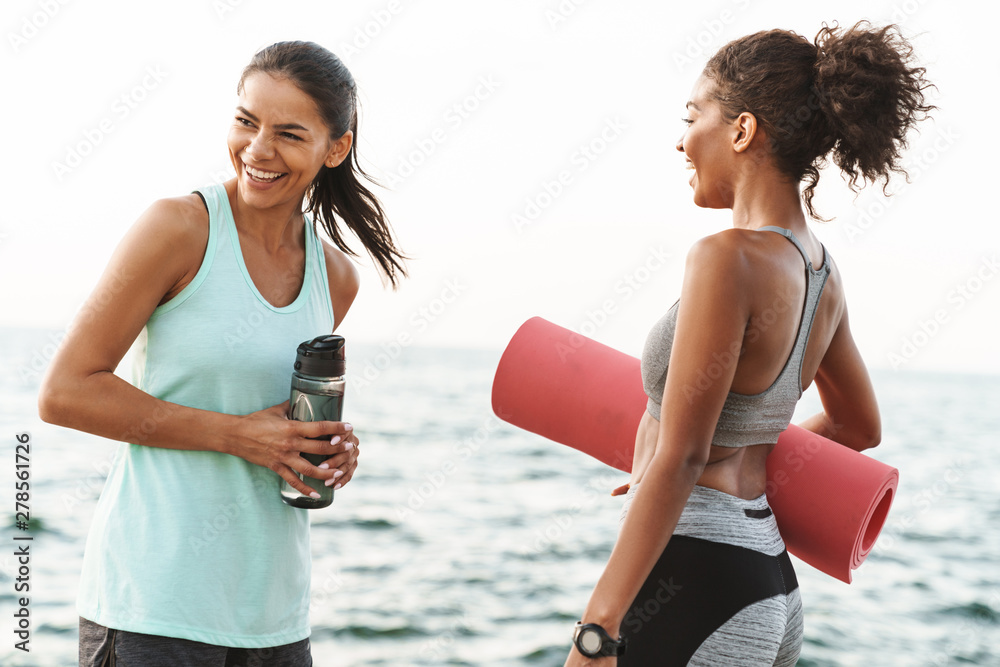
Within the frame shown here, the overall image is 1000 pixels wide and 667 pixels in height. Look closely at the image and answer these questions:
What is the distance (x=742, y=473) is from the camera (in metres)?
1.60

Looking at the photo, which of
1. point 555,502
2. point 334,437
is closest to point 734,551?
point 334,437

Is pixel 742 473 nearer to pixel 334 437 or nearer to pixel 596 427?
pixel 596 427

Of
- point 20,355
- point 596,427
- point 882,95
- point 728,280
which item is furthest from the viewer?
point 20,355

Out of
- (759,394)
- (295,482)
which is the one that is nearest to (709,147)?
(759,394)

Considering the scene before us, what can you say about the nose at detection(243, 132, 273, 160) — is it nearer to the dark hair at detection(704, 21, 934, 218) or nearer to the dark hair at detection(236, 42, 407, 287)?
the dark hair at detection(236, 42, 407, 287)

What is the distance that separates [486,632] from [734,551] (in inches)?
221

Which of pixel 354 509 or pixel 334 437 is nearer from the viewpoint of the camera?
pixel 334 437

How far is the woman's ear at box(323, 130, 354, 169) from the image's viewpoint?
200cm

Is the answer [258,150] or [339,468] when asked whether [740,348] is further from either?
[258,150]

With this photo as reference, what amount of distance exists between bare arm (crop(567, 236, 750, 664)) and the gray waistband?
0.09 m

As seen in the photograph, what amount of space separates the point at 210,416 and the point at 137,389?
14 cm

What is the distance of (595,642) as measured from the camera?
139 cm

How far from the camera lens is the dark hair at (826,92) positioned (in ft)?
5.07

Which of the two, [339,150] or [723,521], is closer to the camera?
[723,521]
